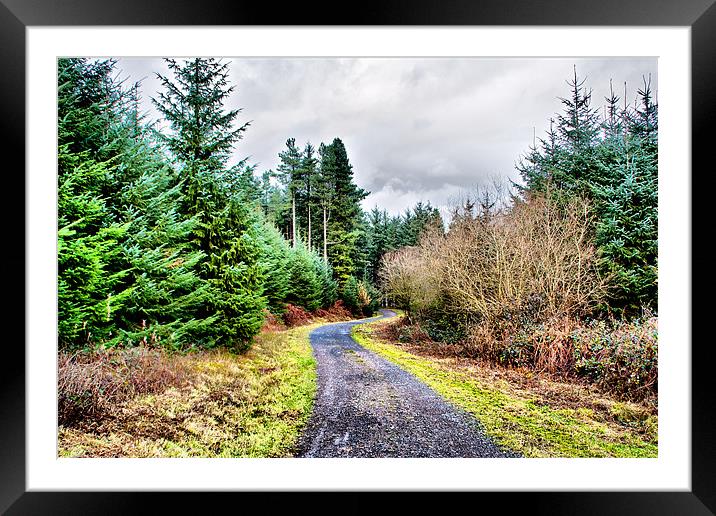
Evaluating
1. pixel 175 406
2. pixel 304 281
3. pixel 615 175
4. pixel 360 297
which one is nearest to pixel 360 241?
pixel 360 297

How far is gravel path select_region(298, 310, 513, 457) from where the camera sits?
209 centimetres

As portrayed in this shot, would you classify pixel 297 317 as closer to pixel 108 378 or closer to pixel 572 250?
pixel 108 378

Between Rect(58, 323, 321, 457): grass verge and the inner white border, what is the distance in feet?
1.15

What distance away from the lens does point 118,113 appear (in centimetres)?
251

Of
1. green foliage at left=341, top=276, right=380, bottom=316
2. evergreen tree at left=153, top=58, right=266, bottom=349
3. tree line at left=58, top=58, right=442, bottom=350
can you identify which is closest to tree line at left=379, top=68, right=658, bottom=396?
green foliage at left=341, top=276, right=380, bottom=316

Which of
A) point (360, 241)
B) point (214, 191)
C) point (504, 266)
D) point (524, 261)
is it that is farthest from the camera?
point (360, 241)

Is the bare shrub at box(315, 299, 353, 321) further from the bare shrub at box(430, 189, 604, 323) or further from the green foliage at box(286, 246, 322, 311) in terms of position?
the bare shrub at box(430, 189, 604, 323)

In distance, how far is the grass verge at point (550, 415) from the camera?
210 centimetres
